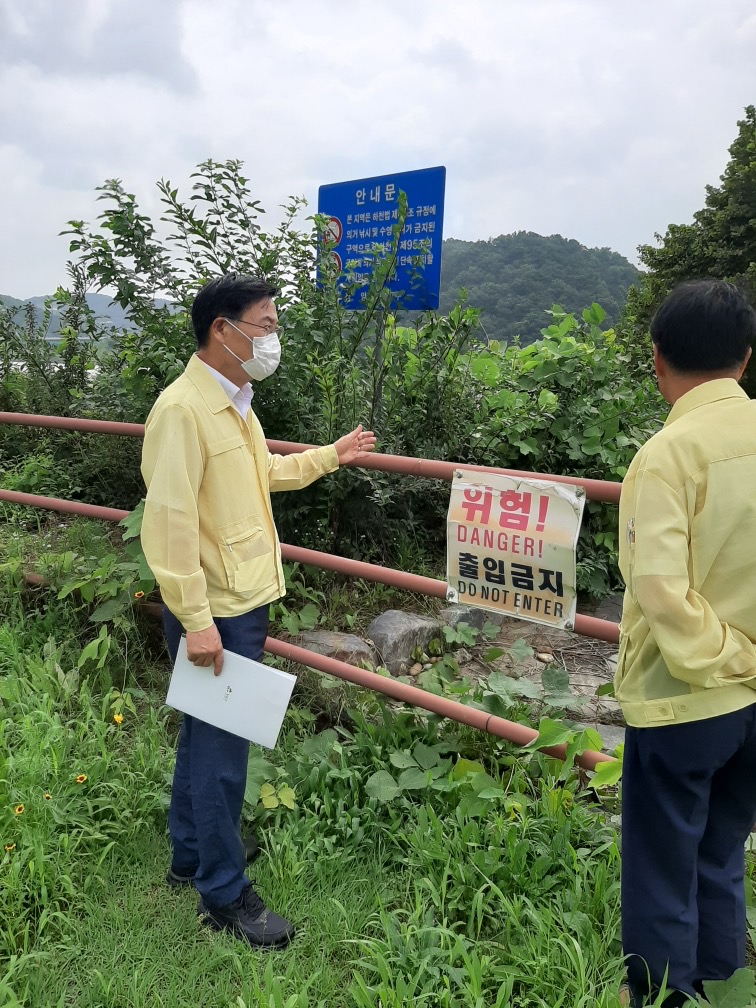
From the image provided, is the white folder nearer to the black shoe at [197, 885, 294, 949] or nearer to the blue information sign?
the black shoe at [197, 885, 294, 949]

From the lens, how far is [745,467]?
134 cm

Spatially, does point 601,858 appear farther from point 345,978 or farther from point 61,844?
point 61,844

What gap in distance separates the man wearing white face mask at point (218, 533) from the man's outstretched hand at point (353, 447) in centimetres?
34

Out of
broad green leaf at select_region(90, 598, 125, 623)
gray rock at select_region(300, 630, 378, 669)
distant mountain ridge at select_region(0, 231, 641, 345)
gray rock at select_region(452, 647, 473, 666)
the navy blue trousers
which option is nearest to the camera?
the navy blue trousers

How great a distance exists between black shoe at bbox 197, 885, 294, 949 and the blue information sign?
3.00 metres

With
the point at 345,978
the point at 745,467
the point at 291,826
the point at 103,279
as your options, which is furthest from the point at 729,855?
the point at 103,279

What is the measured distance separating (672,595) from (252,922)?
1.42 meters

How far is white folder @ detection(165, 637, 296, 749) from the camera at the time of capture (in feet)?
6.21

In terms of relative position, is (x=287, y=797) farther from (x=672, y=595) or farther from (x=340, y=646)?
(x=672, y=595)

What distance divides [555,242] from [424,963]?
22.9 metres

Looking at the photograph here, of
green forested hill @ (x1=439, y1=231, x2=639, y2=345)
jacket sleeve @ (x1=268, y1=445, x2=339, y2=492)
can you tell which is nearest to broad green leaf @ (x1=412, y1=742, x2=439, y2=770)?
jacket sleeve @ (x1=268, y1=445, x2=339, y2=492)

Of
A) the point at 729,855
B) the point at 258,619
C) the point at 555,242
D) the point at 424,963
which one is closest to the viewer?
the point at 729,855

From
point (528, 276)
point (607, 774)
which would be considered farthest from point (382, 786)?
point (528, 276)

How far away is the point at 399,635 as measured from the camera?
3.42 meters
